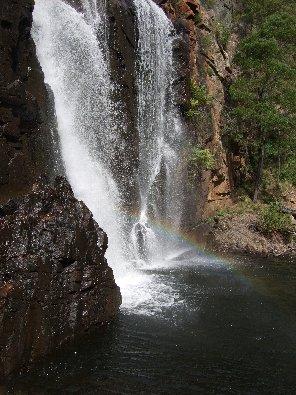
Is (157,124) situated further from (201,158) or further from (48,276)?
(48,276)

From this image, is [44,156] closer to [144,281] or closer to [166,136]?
[144,281]

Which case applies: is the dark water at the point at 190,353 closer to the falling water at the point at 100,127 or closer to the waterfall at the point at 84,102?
the falling water at the point at 100,127

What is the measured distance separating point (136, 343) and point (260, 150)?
19864mm

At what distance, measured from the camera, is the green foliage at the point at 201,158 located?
2152cm

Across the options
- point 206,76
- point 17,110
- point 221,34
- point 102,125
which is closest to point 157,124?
point 102,125

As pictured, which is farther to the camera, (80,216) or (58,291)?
(80,216)

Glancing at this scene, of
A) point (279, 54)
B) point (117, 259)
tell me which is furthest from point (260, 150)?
point (117, 259)

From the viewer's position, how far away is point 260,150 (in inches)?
1027

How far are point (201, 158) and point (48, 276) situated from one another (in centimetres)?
1433

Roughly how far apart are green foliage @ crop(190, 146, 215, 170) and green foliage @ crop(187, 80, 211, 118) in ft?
6.70

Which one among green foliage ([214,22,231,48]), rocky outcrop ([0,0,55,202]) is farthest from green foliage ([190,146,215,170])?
rocky outcrop ([0,0,55,202])

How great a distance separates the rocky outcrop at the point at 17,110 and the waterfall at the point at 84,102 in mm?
2805

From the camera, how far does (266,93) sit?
2411 cm

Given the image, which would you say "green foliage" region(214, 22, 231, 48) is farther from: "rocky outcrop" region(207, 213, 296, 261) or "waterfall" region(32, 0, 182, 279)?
"rocky outcrop" region(207, 213, 296, 261)
